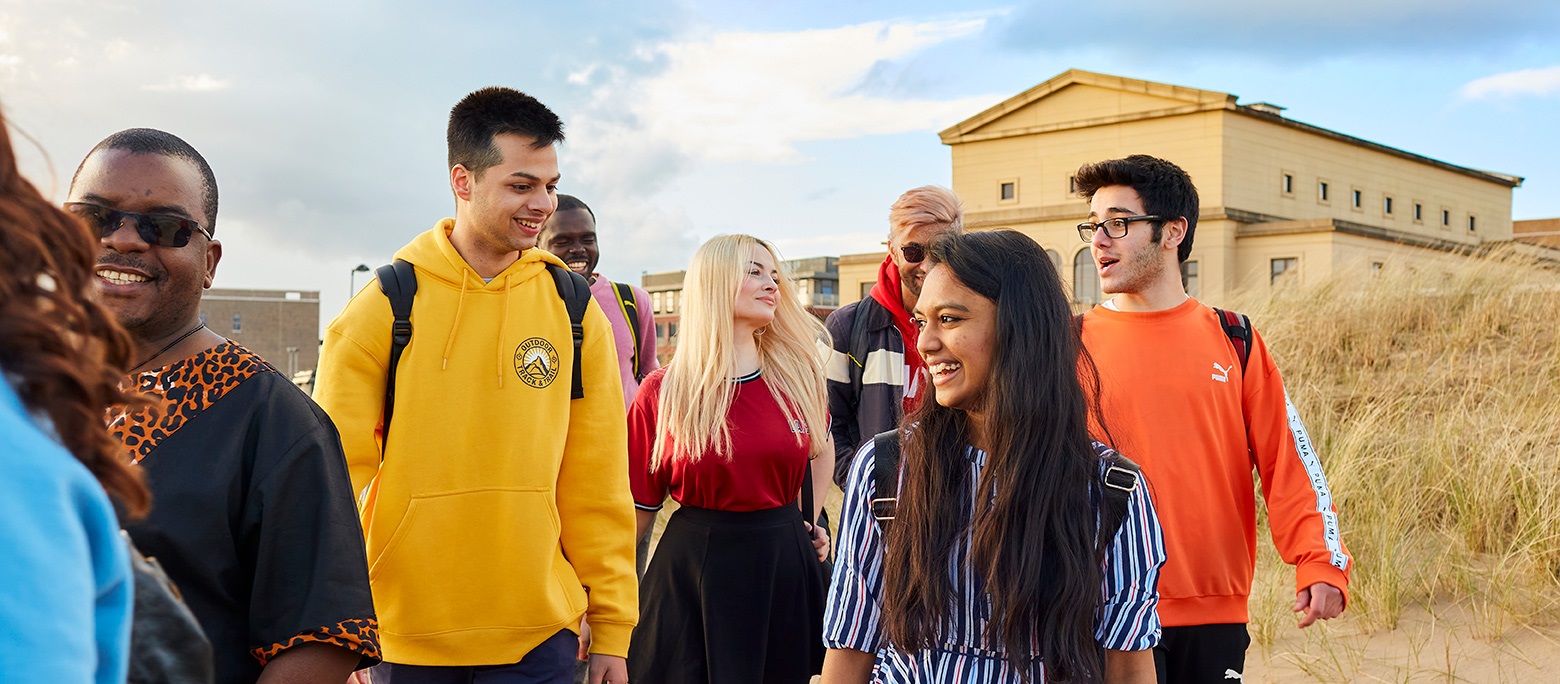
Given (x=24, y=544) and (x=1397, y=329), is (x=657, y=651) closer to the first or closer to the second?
(x=24, y=544)

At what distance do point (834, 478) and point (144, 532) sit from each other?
3771 millimetres

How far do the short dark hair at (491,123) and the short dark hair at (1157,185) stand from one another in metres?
2.08

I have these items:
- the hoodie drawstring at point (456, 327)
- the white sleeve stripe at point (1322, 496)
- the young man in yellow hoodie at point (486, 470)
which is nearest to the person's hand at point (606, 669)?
the young man in yellow hoodie at point (486, 470)

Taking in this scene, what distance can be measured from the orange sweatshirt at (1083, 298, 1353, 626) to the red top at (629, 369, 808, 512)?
1.33 m

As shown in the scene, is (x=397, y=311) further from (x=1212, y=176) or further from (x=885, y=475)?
(x=1212, y=176)

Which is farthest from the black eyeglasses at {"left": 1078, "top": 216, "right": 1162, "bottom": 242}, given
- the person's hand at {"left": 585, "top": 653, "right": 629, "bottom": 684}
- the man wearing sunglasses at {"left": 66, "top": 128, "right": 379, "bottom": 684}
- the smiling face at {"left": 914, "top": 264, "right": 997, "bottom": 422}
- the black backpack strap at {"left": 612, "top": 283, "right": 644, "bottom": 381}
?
the man wearing sunglasses at {"left": 66, "top": 128, "right": 379, "bottom": 684}

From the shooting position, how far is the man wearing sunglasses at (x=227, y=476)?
87.6 inches

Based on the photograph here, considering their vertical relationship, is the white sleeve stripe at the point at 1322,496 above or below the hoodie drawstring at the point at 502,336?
below

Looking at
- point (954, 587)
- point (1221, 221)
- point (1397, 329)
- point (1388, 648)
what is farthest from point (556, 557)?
point (1221, 221)

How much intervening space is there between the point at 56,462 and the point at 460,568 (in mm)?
2671

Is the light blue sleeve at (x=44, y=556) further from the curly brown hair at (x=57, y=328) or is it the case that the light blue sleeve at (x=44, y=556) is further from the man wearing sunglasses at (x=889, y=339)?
the man wearing sunglasses at (x=889, y=339)

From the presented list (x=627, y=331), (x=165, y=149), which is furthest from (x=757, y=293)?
(x=165, y=149)

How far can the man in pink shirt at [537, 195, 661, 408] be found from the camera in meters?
6.44

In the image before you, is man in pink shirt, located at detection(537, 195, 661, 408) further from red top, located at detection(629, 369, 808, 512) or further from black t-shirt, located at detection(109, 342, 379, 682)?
black t-shirt, located at detection(109, 342, 379, 682)
